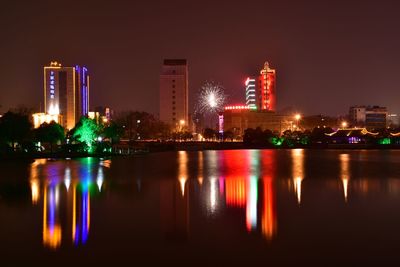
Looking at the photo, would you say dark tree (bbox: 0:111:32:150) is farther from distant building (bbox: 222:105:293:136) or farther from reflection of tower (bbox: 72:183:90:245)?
distant building (bbox: 222:105:293:136)

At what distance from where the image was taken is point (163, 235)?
938 cm

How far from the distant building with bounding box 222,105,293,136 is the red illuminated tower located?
2857 centimetres

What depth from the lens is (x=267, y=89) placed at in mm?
154875

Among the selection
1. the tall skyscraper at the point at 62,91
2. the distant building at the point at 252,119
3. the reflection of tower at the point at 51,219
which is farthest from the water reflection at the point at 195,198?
the distant building at the point at 252,119

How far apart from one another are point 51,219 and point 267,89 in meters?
148

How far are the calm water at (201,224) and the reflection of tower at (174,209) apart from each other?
0.02m

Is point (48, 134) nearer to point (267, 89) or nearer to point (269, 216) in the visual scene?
point (269, 216)

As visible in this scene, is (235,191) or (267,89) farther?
(267,89)

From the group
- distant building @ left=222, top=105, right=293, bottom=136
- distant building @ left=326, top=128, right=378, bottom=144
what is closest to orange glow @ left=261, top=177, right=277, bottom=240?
distant building @ left=326, top=128, right=378, bottom=144

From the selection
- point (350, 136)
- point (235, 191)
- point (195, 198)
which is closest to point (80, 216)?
point (195, 198)

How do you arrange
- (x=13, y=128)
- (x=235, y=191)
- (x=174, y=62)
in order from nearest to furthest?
(x=235, y=191), (x=13, y=128), (x=174, y=62)

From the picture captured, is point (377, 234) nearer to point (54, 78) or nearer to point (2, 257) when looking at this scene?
point (2, 257)

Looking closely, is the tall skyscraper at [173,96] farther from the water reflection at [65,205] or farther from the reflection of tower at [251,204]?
the reflection of tower at [251,204]

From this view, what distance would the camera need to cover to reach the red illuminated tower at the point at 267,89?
154 metres
